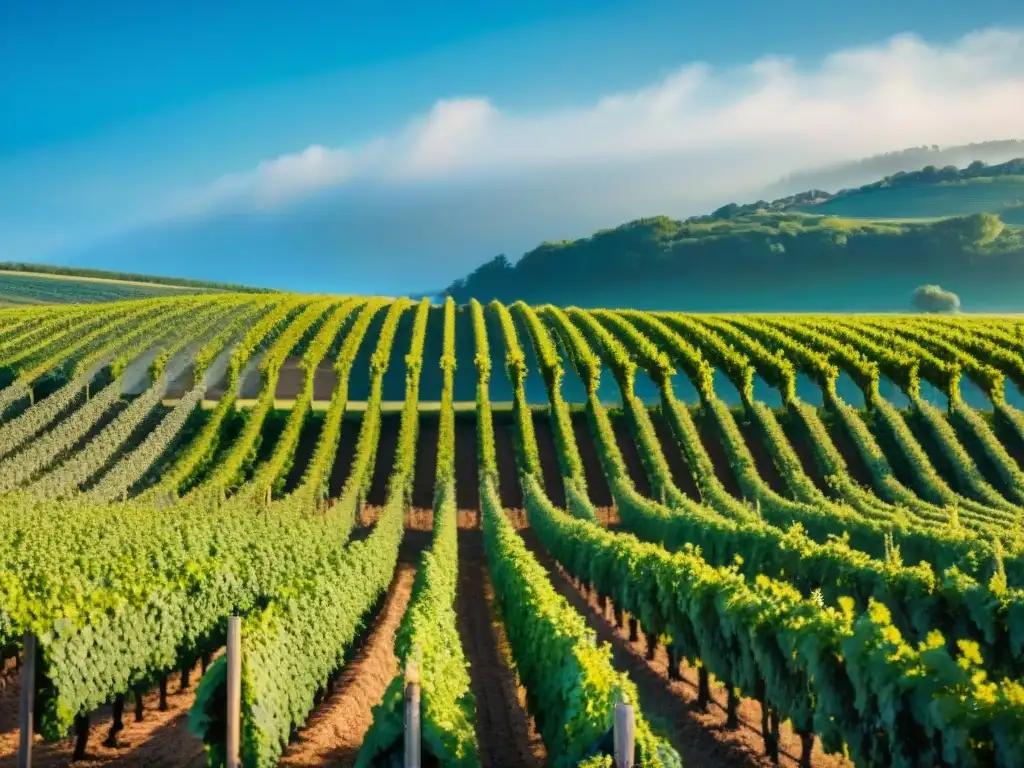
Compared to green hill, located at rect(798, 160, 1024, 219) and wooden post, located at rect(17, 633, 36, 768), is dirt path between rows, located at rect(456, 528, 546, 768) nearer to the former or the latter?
wooden post, located at rect(17, 633, 36, 768)

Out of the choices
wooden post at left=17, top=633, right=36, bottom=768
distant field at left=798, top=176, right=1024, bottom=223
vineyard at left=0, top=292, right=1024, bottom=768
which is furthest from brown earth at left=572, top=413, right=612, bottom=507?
distant field at left=798, top=176, right=1024, bottom=223

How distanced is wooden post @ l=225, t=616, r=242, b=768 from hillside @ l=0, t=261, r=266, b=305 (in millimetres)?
88832

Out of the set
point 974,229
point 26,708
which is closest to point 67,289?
point 26,708

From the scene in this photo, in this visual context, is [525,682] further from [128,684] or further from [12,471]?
[12,471]

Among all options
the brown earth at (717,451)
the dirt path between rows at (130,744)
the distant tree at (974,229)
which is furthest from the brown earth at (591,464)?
the distant tree at (974,229)

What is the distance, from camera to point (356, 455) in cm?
4847

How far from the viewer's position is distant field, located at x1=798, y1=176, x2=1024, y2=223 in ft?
547

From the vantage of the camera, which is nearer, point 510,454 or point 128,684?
point 128,684

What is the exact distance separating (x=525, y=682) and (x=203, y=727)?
5442 millimetres

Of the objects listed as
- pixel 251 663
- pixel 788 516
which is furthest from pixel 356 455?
pixel 251 663

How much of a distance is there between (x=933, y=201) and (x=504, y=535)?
6353 inches

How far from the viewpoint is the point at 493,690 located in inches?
737

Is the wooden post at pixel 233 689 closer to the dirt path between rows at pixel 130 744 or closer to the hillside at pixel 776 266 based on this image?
the dirt path between rows at pixel 130 744

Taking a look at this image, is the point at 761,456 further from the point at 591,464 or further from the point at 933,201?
the point at 933,201
